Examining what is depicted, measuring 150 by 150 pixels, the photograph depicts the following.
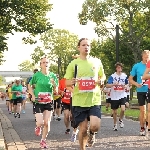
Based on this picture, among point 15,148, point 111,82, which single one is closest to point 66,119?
point 111,82

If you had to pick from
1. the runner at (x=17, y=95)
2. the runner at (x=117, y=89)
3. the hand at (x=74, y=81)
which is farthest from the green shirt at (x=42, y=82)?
the runner at (x=17, y=95)

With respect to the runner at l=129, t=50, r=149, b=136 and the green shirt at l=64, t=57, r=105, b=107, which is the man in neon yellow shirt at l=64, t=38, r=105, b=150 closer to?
the green shirt at l=64, t=57, r=105, b=107

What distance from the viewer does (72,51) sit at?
85250 mm

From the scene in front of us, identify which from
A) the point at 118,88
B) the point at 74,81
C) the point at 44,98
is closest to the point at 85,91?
the point at 74,81

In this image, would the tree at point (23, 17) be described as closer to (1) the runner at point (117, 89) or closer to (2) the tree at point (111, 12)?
(2) the tree at point (111, 12)

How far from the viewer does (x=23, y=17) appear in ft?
115

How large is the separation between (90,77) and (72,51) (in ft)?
256

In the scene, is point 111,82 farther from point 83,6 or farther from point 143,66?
point 83,6

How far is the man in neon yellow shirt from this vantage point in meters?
7.07

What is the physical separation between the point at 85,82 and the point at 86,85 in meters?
0.06

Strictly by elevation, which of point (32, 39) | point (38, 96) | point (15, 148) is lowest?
point (15, 148)

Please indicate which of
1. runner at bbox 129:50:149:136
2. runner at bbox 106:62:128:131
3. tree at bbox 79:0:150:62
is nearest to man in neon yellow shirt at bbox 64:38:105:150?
runner at bbox 129:50:149:136

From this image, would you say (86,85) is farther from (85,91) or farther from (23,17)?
(23,17)

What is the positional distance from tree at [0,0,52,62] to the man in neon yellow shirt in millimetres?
26688
